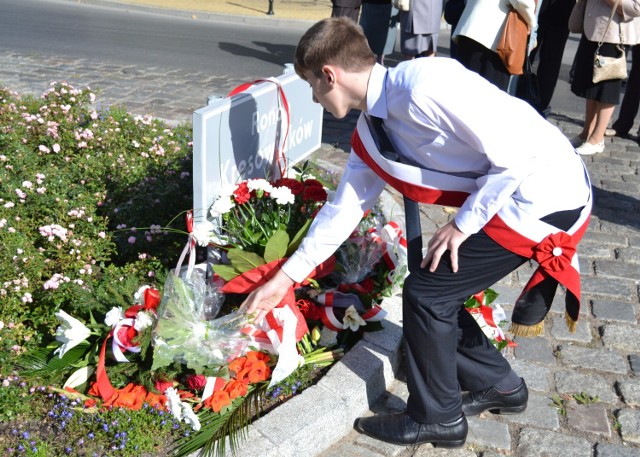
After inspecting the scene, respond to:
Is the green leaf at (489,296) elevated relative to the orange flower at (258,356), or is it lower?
elevated

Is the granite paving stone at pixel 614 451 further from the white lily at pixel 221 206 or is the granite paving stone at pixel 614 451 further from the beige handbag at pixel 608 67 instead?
the beige handbag at pixel 608 67

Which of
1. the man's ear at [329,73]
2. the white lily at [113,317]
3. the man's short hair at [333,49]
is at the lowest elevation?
the white lily at [113,317]

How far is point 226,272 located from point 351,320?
61cm

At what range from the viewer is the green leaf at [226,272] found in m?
3.31

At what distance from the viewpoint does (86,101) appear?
5566 mm

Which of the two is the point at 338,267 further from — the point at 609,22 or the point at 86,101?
the point at 609,22

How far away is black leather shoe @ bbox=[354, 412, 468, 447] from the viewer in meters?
3.05

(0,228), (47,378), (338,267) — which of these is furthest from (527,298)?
(0,228)

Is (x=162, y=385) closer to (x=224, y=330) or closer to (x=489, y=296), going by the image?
(x=224, y=330)

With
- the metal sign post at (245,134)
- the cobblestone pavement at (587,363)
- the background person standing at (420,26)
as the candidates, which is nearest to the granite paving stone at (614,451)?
the cobblestone pavement at (587,363)

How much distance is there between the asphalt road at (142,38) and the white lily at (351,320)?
6.41m

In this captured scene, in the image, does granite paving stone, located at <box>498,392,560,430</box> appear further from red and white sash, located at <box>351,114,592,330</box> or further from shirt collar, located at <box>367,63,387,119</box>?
shirt collar, located at <box>367,63,387,119</box>

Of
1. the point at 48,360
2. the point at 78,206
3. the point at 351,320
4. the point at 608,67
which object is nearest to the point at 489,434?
the point at 351,320

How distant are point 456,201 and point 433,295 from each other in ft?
1.16
